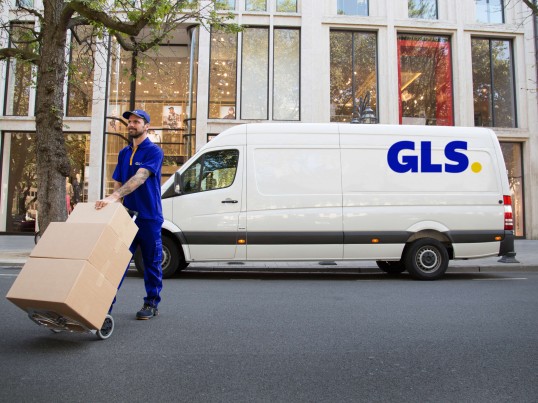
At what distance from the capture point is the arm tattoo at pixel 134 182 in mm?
3761

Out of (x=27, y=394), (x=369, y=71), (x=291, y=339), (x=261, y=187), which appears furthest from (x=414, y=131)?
(x=369, y=71)

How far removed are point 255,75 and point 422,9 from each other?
25.2 feet

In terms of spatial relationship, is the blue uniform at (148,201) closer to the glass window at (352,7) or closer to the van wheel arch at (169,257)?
the van wheel arch at (169,257)

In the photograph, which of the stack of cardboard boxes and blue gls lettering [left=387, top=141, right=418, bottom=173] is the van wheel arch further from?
blue gls lettering [left=387, top=141, right=418, bottom=173]

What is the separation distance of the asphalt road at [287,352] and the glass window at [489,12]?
16577 millimetres

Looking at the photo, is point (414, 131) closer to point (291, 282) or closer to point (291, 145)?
point (291, 145)

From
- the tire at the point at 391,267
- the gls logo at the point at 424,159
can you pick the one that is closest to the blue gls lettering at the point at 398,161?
the gls logo at the point at 424,159

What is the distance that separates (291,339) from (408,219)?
4605mm

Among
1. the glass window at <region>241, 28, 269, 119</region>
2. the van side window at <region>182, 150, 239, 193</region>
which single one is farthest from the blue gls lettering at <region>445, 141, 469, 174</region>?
the glass window at <region>241, 28, 269, 119</region>

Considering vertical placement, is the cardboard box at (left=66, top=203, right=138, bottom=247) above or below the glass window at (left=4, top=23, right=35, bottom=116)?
below

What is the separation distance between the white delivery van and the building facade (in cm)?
933

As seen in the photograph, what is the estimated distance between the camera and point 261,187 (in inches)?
294

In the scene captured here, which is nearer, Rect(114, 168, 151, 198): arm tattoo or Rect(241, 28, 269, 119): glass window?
Rect(114, 168, 151, 198): arm tattoo

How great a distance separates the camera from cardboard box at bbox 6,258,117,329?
297 cm
